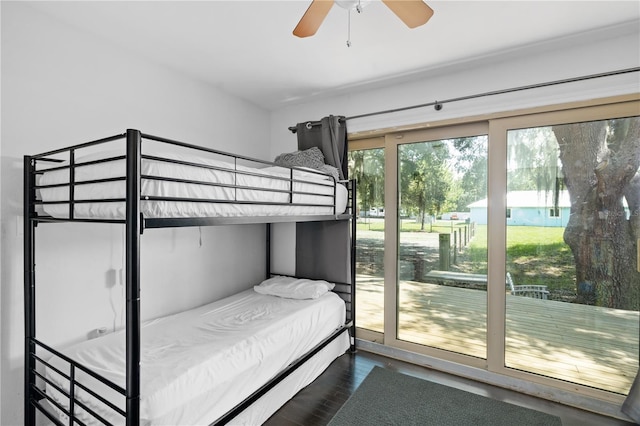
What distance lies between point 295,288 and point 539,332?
2.10 m

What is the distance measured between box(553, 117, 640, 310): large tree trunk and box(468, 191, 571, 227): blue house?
6 cm

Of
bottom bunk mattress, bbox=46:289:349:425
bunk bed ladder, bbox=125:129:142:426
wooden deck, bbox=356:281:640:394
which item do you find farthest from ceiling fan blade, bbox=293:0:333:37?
wooden deck, bbox=356:281:640:394

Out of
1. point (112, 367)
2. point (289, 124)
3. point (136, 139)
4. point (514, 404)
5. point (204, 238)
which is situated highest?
point (289, 124)

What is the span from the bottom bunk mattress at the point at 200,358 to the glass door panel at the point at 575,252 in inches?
68.4

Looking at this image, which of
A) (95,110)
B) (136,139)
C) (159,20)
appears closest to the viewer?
(136,139)

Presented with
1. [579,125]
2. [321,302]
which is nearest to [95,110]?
[321,302]

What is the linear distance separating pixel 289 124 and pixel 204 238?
5.39 ft

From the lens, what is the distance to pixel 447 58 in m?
2.57

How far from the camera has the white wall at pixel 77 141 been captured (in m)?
1.88

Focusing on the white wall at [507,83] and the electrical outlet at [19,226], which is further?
the white wall at [507,83]

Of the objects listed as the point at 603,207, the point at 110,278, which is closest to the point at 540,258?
the point at 603,207

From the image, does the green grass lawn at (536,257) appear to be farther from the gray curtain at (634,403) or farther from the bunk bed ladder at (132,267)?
the bunk bed ladder at (132,267)

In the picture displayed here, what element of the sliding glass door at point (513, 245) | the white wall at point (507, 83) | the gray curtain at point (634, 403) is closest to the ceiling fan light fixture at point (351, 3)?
the white wall at point (507, 83)

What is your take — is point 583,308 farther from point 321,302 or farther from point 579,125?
point 321,302
